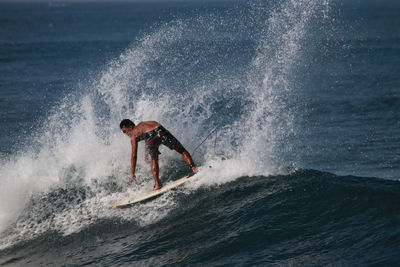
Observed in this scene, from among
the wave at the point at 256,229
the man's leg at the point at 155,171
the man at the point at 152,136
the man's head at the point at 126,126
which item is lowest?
the wave at the point at 256,229

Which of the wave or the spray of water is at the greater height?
the spray of water

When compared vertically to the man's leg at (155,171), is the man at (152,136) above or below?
above

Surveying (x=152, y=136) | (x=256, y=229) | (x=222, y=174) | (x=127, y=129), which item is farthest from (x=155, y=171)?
(x=256, y=229)

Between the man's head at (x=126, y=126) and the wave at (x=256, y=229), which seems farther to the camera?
the man's head at (x=126, y=126)

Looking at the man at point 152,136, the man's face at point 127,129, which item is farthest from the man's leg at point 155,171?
the man's face at point 127,129

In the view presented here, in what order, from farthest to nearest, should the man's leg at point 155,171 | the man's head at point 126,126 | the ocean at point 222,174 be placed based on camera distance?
1. the man's leg at point 155,171
2. the man's head at point 126,126
3. the ocean at point 222,174

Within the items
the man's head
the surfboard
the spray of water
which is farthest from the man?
the spray of water

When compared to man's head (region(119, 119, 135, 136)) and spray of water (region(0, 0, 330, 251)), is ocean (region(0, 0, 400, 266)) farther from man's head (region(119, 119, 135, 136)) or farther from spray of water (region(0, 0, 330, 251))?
man's head (region(119, 119, 135, 136))

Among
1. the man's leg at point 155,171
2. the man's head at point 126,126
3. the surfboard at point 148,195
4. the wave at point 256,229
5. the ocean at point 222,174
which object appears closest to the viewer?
the wave at point 256,229

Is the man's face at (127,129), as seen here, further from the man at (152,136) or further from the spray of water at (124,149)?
the spray of water at (124,149)

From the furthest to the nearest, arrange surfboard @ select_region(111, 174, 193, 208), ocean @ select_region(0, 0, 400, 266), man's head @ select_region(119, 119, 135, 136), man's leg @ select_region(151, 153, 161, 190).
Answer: man's leg @ select_region(151, 153, 161, 190), man's head @ select_region(119, 119, 135, 136), surfboard @ select_region(111, 174, 193, 208), ocean @ select_region(0, 0, 400, 266)

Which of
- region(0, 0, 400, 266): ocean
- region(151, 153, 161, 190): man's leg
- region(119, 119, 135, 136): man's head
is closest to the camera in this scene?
region(0, 0, 400, 266): ocean

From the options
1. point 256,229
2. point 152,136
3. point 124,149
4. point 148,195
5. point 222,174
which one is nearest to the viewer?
point 256,229

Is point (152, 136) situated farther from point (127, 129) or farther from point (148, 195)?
point (148, 195)
